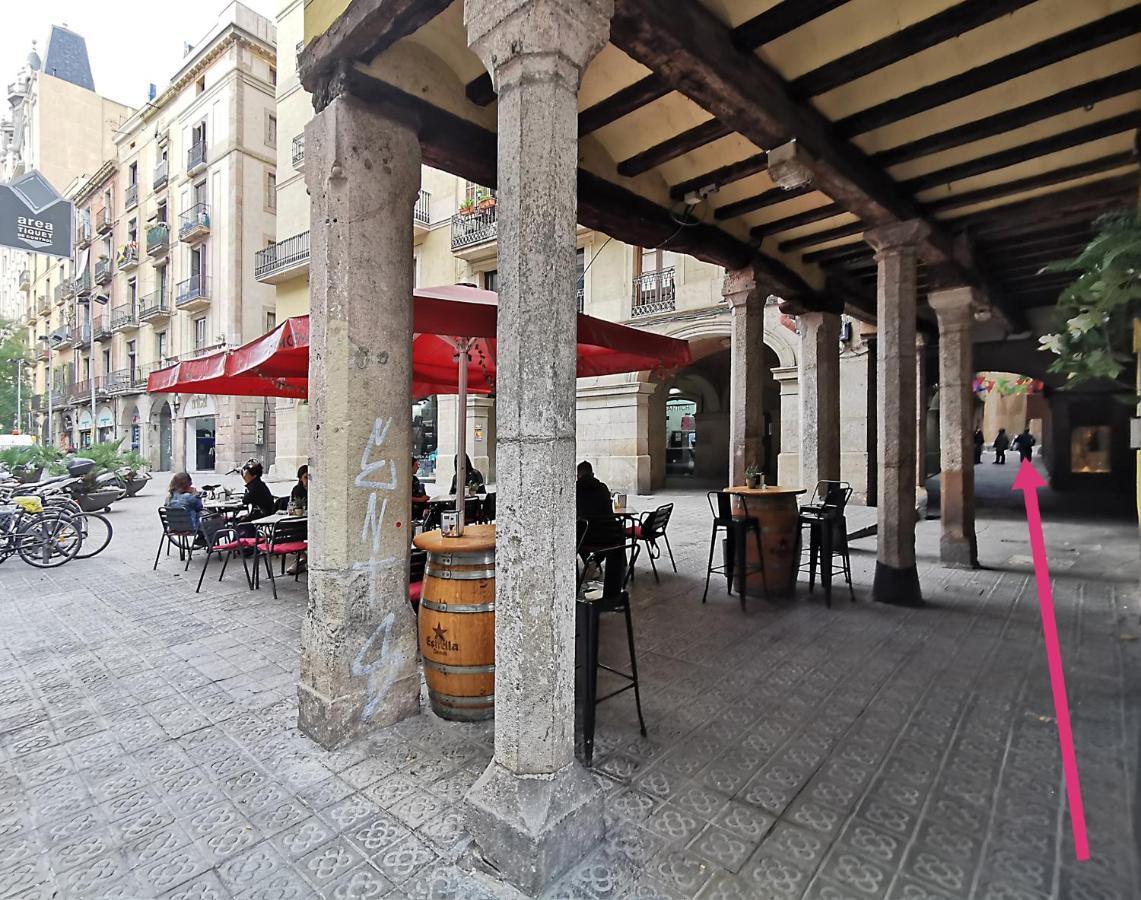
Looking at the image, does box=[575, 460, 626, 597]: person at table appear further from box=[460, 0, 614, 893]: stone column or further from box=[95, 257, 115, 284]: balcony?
box=[95, 257, 115, 284]: balcony

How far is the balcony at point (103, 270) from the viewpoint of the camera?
30828mm

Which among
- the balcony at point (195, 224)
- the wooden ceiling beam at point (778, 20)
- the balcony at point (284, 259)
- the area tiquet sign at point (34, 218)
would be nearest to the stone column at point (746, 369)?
the wooden ceiling beam at point (778, 20)

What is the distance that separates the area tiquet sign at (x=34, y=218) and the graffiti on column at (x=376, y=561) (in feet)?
28.2

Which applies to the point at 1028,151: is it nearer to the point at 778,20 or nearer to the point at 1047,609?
the point at 778,20

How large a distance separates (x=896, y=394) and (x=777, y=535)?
1.77 meters

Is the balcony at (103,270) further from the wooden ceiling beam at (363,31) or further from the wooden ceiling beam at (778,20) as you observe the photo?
the wooden ceiling beam at (778,20)

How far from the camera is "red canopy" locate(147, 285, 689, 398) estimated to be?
4.02m

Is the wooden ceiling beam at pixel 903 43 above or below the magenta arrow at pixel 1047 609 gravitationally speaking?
above

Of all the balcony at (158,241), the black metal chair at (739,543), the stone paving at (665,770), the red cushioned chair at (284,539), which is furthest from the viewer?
the balcony at (158,241)

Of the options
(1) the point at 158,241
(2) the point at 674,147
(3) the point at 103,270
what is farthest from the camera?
(3) the point at 103,270

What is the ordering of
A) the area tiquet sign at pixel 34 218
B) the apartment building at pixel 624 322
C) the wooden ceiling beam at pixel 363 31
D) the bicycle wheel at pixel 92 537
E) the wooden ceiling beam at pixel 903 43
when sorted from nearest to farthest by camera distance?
the wooden ceiling beam at pixel 363 31, the wooden ceiling beam at pixel 903 43, the bicycle wheel at pixel 92 537, the area tiquet sign at pixel 34 218, the apartment building at pixel 624 322

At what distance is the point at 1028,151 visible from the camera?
15.6 ft

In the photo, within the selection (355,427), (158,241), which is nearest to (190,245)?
(158,241)

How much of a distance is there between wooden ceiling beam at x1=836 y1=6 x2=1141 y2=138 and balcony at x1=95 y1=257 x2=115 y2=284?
37.8 meters
